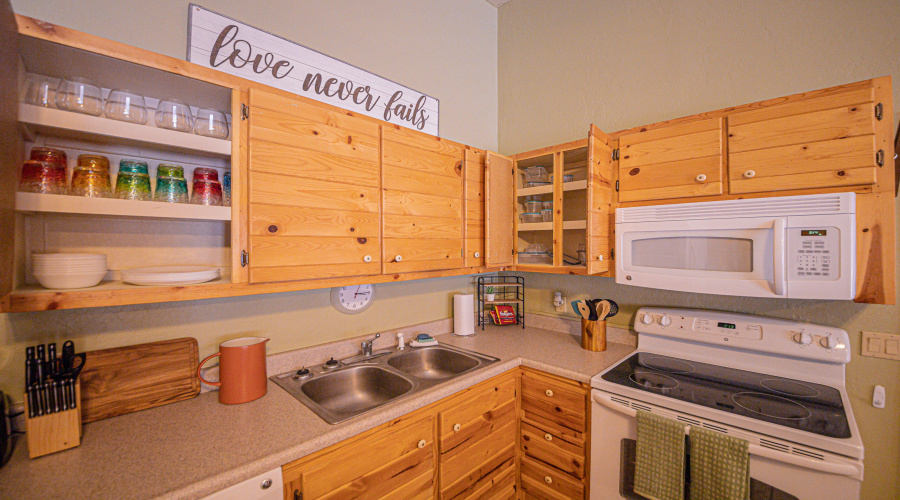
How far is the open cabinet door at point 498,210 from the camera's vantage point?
6.62 feet

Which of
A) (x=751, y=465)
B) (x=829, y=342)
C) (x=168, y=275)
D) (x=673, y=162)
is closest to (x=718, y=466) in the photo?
(x=751, y=465)

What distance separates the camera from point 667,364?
170 centimetres

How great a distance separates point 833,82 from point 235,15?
2582 mm

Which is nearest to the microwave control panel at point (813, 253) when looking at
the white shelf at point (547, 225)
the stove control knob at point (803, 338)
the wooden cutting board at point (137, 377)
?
the stove control knob at point (803, 338)

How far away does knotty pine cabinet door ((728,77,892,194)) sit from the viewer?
126 centimetres

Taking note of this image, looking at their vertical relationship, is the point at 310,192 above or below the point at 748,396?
above

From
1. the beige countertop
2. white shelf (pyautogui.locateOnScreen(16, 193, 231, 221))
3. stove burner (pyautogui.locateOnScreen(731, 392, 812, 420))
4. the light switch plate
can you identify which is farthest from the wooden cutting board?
the light switch plate

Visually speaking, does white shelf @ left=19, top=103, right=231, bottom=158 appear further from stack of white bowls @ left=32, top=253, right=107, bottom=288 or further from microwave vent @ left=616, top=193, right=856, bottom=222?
microwave vent @ left=616, top=193, right=856, bottom=222

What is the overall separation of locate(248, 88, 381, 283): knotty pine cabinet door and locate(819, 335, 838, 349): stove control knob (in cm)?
190

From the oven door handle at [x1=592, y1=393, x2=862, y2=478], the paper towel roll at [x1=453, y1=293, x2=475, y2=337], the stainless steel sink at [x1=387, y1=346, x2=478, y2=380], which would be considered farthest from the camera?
the paper towel roll at [x1=453, y1=293, x2=475, y2=337]

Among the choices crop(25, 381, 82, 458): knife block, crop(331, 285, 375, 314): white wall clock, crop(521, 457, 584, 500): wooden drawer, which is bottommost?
crop(521, 457, 584, 500): wooden drawer

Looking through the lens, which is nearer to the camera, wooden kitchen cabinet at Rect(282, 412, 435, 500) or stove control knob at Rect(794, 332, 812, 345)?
wooden kitchen cabinet at Rect(282, 412, 435, 500)

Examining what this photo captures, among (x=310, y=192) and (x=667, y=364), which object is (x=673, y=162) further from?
(x=310, y=192)

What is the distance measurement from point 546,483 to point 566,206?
A: 1520 mm
